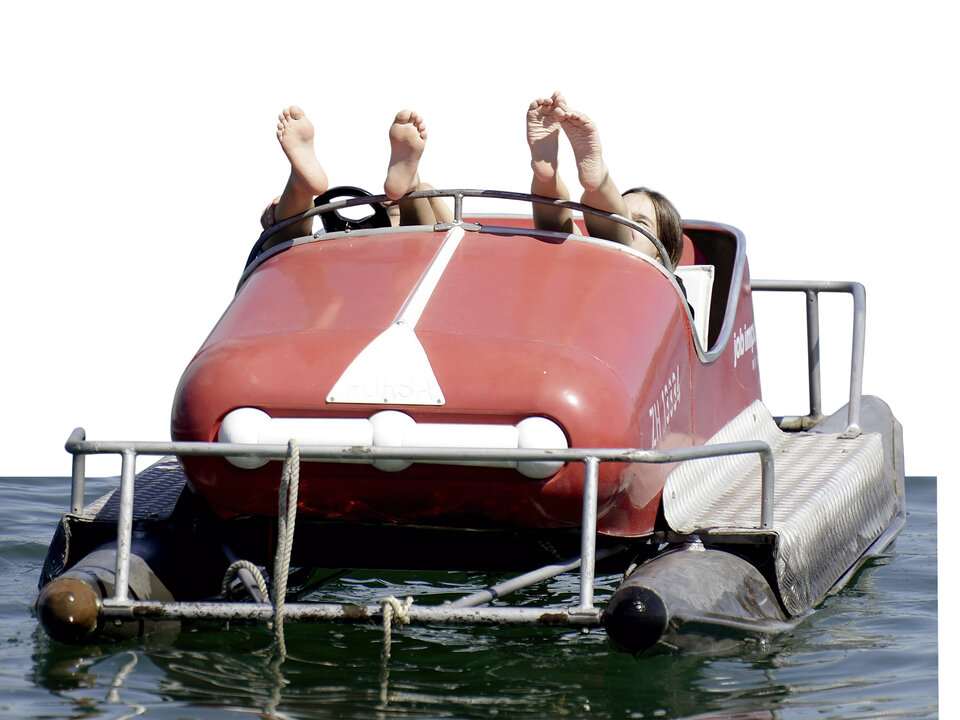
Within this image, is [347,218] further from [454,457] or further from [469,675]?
[469,675]

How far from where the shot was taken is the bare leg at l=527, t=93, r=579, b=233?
188 inches

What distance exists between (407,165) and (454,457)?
1337mm

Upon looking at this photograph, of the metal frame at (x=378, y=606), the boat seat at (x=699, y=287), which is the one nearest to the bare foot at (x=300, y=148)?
the metal frame at (x=378, y=606)

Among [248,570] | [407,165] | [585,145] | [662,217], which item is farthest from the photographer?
[662,217]

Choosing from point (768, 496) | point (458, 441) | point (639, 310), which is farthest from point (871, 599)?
point (458, 441)

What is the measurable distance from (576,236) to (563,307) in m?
0.50

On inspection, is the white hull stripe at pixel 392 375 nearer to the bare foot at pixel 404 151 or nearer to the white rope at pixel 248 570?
the white rope at pixel 248 570

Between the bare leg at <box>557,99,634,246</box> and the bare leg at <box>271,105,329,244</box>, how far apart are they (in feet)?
2.70

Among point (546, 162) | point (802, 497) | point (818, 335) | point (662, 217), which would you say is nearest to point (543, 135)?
point (546, 162)

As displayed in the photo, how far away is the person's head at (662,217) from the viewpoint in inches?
238

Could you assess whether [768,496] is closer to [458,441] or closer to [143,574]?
[458,441]

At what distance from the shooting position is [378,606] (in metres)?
4.04

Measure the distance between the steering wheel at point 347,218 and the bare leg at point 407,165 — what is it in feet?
0.50

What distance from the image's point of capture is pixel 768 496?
4.60m
